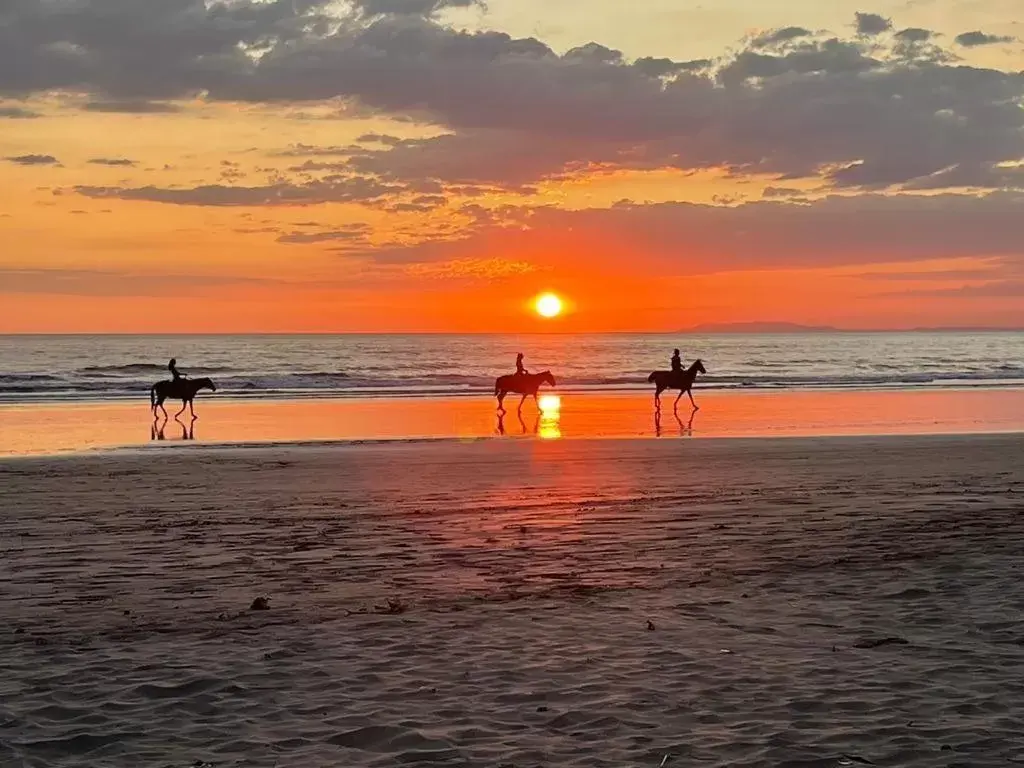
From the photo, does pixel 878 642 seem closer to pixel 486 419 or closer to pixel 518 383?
pixel 486 419

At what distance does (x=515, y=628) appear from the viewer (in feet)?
25.2

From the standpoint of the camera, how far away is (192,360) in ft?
331

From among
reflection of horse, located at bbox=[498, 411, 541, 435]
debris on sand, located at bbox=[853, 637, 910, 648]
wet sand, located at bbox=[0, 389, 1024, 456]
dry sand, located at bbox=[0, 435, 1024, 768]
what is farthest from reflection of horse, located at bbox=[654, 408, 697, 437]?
debris on sand, located at bbox=[853, 637, 910, 648]

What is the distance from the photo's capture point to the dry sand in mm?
5520

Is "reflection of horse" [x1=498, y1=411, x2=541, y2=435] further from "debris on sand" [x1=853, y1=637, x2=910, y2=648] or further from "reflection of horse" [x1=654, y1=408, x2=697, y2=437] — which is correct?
"debris on sand" [x1=853, y1=637, x2=910, y2=648]

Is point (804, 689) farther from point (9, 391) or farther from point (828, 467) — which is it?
point (9, 391)

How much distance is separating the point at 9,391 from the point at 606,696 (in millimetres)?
48434

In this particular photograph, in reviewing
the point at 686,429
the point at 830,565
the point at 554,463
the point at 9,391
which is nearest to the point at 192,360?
the point at 9,391

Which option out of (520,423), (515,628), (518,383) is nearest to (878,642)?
(515,628)

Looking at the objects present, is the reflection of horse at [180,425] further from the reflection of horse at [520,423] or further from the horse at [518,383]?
the horse at [518,383]

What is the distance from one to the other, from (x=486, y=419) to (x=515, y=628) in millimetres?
26012

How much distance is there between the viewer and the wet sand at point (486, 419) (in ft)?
89.1

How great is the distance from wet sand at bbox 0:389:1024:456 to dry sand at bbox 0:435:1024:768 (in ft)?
38.6

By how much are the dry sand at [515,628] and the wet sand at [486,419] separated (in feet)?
38.6
